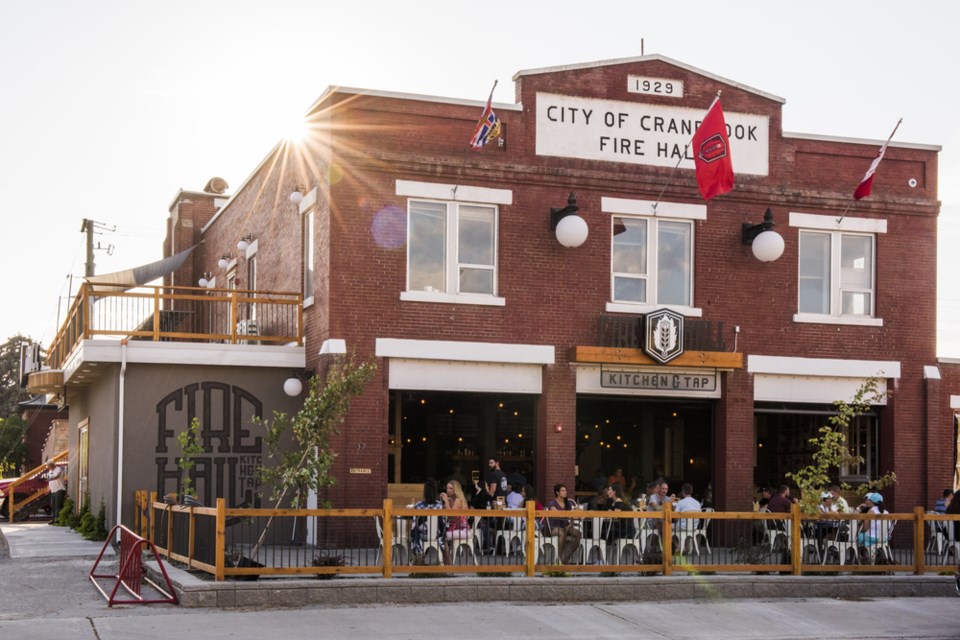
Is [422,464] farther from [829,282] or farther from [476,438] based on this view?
[829,282]

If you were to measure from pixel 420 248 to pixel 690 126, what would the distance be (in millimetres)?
5722

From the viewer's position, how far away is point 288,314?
24.1 metres

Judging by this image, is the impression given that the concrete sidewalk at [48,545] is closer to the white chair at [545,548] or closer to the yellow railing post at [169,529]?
the yellow railing post at [169,529]

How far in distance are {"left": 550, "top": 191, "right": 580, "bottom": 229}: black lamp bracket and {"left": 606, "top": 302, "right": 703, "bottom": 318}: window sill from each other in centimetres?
180

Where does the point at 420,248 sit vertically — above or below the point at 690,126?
below

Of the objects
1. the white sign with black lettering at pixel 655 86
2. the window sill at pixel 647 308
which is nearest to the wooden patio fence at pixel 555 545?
the window sill at pixel 647 308

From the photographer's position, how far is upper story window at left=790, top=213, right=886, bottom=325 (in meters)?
24.0

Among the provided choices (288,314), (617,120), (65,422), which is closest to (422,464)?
(288,314)

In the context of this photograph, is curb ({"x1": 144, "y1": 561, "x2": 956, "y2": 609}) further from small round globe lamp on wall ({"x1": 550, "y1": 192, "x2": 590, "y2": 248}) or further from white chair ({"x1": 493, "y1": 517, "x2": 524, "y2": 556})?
small round globe lamp on wall ({"x1": 550, "y1": 192, "x2": 590, "y2": 248})

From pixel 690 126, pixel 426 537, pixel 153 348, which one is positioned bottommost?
pixel 426 537

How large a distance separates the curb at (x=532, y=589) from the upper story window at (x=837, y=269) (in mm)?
7166

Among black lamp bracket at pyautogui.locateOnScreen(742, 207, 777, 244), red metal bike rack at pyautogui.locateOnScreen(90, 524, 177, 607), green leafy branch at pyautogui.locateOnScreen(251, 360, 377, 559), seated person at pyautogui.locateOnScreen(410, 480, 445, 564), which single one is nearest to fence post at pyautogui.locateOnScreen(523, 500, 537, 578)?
seated person at pyautogui.locateOnScreen(410, 480, 445, 564)

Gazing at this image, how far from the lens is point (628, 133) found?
22.9m

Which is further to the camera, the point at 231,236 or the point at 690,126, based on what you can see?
the point at 231,236
